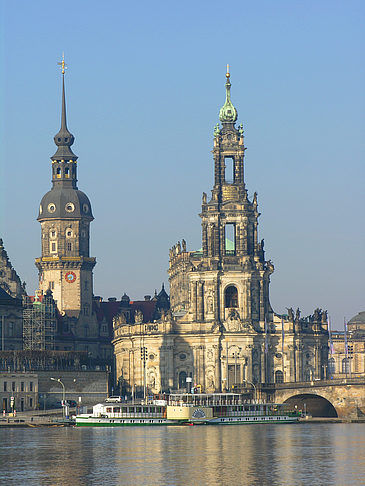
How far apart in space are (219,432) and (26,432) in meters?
24.2

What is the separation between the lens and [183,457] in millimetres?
151500

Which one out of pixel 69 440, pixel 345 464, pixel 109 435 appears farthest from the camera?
pixel 109 435

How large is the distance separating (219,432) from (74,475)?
5534cm

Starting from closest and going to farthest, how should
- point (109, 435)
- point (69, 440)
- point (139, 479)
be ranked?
1. point (139, 479)
2. point (69, 440)
3. point (109, 435)

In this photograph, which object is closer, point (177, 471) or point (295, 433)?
point (177, 471)

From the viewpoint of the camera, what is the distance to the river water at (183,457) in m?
133

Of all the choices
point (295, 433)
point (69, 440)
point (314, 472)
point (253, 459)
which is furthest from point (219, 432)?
point (314, 472)

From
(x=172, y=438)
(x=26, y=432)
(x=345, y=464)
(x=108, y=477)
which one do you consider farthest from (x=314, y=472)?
(x=26, y=432)

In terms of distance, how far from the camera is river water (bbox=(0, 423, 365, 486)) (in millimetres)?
133000

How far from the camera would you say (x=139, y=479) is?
436 ft

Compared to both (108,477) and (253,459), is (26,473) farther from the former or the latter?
(253,459)

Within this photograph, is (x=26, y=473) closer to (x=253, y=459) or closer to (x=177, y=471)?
(x=177, y=471)

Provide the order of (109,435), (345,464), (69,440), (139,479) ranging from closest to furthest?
1. (139,479)
2. (345,464)
3. (69,440)
4. (109,435)

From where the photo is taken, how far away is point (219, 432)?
190 metres
